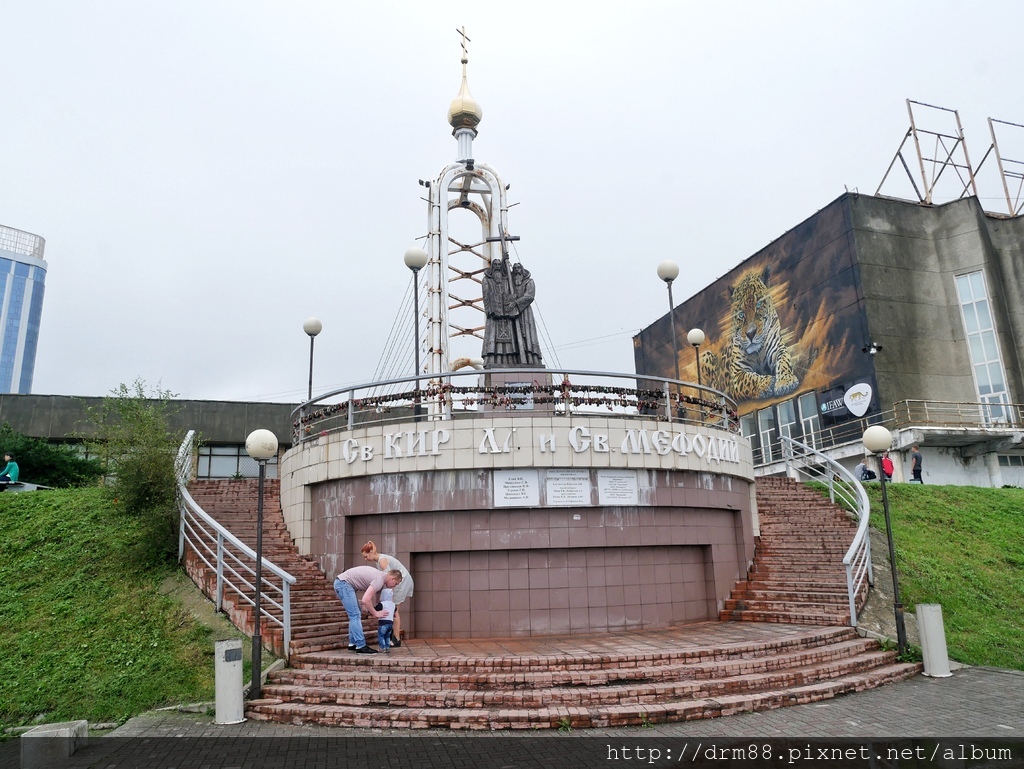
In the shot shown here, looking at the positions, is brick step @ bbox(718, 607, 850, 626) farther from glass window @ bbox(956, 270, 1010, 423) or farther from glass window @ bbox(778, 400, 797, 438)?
glass window @ bbox(778, 400, 797, 438)

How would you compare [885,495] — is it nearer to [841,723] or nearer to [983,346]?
[841,723]

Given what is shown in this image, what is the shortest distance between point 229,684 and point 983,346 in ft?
111

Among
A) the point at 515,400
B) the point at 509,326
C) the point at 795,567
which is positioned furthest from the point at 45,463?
the point at 795,567

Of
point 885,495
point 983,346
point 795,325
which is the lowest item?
point 885,495

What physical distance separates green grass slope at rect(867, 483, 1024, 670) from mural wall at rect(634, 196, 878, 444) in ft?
41.0

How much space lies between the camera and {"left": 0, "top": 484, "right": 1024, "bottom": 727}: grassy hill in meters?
10.0

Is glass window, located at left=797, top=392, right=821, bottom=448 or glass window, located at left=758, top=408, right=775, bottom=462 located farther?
glass window, located at left=758, top=408, right=775, bottom=462

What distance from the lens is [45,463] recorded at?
22.2 meters

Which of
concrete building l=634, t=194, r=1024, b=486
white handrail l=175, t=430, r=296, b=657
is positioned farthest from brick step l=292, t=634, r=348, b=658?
concrete building l=634, t=194, r=1024, b=486

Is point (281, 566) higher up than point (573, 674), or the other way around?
point (281, 566)

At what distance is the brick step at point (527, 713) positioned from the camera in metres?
8.55

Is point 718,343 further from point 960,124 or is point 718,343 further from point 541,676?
point 541,676

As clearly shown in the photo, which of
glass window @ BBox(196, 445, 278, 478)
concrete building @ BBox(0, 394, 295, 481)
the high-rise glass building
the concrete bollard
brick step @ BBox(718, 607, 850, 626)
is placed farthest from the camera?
the high-rise glass building

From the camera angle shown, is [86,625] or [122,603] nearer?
[86,625]
